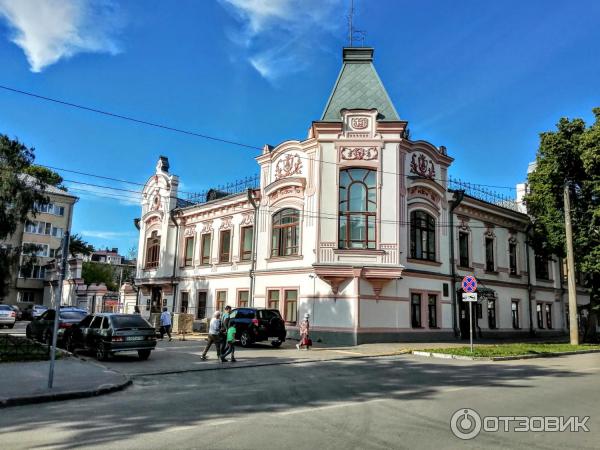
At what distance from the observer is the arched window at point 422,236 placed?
2588cm

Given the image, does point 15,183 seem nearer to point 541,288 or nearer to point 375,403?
point 375,403

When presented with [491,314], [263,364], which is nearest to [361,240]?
[263,364]

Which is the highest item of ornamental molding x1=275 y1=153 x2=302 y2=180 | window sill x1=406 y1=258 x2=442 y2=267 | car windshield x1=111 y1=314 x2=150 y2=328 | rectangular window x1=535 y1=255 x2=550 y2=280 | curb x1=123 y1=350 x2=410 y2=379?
ornamental molding x1=275 y1=153 x2=302 y2=180

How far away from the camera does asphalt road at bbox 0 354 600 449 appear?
6582 millimetres

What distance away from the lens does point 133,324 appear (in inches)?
675

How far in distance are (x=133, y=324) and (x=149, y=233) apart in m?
21.9

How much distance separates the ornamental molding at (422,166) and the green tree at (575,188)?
7473 millimetres

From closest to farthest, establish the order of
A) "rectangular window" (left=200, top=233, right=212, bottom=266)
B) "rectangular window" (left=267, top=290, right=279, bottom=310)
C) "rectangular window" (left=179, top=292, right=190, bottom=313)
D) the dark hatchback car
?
the dark hatchback car, "rectangular window" (left=267, top=290, right=279, bottom=310), "rectangular window" (left=200, top=233, right=212, bottom=266), "rectangular window" (left=179, top=292, right=190, bottom=313)

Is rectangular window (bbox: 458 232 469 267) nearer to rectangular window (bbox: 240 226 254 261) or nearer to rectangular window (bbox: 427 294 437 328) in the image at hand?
rectangular window (bbox: 427 294 437 328)

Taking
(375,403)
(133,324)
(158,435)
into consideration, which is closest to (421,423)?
(375,403)

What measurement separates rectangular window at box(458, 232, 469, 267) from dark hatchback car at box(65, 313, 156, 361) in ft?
63.1

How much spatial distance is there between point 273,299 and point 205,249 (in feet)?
29.3

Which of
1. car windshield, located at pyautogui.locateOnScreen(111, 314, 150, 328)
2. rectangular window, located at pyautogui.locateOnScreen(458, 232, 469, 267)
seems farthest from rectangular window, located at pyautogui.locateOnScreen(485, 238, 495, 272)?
car windshield, located at pyautogui.locateOnScreen(111, 314, 150, 328)
